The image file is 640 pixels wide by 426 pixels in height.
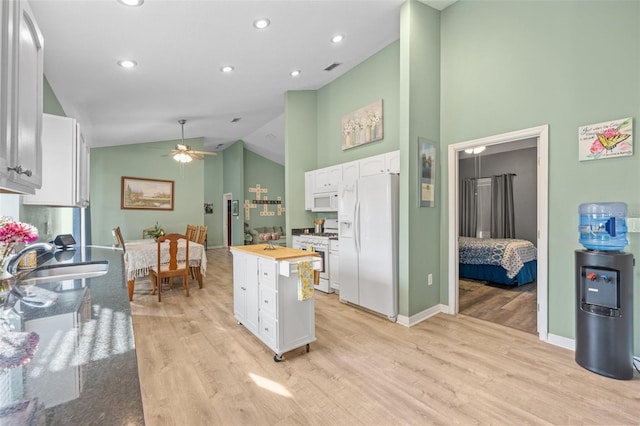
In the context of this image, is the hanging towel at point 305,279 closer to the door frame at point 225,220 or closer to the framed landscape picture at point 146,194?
the framed landscape picture at point 146,194

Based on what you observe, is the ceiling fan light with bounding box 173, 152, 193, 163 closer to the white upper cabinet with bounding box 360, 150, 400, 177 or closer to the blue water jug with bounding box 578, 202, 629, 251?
the white upper cabinet with bounding box 360, 150, 400, 177

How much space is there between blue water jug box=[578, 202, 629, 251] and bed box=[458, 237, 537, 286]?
7.42ft

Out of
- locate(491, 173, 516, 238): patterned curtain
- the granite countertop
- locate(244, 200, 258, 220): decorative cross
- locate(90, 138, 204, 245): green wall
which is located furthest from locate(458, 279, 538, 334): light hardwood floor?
locate(90, 138, 204, 245): green wall

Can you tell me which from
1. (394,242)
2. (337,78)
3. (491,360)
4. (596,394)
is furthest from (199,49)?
(596,394)

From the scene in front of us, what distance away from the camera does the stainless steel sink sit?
1782 mm

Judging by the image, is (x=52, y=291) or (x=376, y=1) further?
(x=376, y=1)


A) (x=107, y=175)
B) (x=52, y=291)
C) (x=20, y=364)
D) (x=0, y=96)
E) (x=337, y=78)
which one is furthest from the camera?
(x=107, y=175)

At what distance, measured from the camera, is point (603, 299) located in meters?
2.16

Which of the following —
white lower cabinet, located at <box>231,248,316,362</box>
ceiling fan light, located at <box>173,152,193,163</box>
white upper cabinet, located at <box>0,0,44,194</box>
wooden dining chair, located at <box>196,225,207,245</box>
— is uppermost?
ceiling fan light, located at <box>173,152,193,163</box>

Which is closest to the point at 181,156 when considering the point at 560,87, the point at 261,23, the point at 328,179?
the point at 328,179

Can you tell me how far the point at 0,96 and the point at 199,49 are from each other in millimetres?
2594

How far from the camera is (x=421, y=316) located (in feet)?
10.8

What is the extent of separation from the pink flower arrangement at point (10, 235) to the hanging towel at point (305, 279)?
1713 mm

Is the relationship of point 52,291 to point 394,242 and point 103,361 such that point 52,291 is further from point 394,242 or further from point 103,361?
point 394,242
